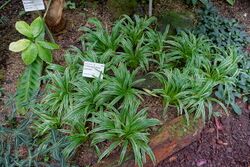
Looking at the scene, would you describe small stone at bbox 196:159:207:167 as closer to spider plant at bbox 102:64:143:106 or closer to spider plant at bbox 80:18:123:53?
spider plant at bbox 102:64:143:106

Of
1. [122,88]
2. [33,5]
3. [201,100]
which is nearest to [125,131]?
[122,88]

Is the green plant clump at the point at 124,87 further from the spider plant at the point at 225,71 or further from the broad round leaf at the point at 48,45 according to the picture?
the broad round leaf at the point at 48,45

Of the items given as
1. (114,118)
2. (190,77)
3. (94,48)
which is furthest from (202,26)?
(114,118)

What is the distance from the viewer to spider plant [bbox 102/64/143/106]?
2.56 metres

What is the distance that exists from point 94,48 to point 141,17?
0.58m

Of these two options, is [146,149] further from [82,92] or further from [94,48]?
[94,48]

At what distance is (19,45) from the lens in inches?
104

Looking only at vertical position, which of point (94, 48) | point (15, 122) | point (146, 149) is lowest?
point (15, 122)

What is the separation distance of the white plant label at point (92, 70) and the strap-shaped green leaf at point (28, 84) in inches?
16.4

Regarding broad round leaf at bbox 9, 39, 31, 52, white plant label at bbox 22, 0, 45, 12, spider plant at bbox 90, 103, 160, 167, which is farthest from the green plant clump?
white plant label at bbox 22, 0, 45, 12

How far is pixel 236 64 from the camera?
2.87 metres

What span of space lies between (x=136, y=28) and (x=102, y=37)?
0.29 m

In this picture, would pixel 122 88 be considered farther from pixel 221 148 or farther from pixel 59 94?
pixel 221 148

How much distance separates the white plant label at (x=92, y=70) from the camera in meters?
2.65
